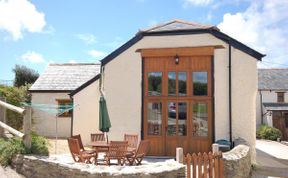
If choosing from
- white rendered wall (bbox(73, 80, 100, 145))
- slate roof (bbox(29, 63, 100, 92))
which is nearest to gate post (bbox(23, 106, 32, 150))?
white rendered wall (bbox(73, 80, 100, 145))

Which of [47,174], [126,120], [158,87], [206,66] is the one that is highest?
[206,66]

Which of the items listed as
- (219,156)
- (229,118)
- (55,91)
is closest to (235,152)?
(219,156)

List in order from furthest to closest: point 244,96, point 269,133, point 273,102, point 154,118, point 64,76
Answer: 1. point 273,102
2. point 269,133
3. point 64,76
4. point 154,118
5. point 244,96

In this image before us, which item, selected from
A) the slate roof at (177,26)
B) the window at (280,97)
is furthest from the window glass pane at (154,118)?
the window at (280,97)

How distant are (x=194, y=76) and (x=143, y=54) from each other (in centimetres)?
252

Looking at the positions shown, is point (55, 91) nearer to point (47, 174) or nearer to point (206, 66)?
point (206, 66)

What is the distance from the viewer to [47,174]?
7.95 meters

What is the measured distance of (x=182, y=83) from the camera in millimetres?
13539

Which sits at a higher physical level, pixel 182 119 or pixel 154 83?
pixel 154 83

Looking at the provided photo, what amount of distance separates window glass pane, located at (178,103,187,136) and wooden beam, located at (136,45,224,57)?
88.9 inches

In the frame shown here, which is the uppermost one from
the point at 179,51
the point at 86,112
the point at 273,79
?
the point at 273,79

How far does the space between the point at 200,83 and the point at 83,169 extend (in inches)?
293

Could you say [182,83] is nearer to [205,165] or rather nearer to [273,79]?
[205,165]

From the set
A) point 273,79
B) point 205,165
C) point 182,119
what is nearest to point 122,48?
point 182,119
